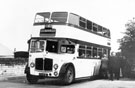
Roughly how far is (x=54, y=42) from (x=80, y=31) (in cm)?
234

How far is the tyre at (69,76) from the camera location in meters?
15.8

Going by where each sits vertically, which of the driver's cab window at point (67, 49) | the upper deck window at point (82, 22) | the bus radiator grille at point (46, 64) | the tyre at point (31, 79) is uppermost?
the upper deck window at point (82, 22)

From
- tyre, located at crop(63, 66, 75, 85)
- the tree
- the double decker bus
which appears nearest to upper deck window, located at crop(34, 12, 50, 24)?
the double decker bus

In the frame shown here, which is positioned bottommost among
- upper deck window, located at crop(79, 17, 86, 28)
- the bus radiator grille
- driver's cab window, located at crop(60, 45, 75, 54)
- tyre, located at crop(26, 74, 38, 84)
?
tyre, located at crop(26, 74, 38, 84)

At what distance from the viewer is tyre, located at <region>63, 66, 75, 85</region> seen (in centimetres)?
1581

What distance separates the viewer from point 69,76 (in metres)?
16.3

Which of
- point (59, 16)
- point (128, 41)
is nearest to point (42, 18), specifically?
point (59, 16)

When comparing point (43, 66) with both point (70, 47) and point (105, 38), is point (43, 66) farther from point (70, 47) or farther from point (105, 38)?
point (105, 38)

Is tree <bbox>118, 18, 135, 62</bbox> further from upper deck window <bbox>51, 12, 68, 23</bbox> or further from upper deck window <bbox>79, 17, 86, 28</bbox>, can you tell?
upper deck window <bbox>51, 12, 68, 23</bbox>

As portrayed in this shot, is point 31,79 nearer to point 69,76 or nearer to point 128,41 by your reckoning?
point 69,76

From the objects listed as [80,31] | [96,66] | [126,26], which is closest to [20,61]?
[96,66]

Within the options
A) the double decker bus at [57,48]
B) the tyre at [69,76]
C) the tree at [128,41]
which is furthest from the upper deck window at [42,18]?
the tree at [128,41]

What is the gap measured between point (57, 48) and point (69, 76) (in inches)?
65.1

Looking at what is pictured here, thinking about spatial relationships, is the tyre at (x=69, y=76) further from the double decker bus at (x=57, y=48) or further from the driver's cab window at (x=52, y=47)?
the driver's cab window at (x=52, y=47)
